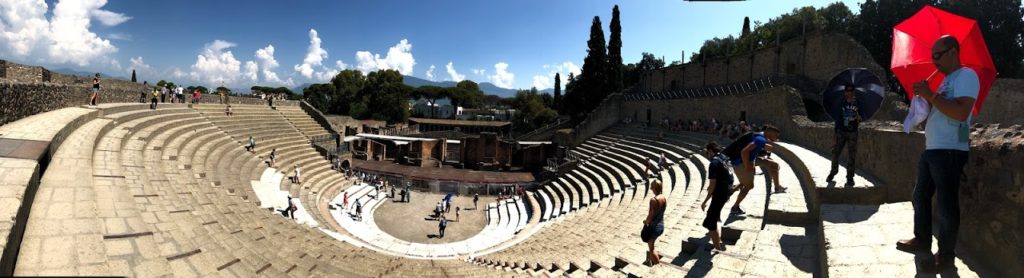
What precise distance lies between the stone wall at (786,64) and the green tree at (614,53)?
160 inches

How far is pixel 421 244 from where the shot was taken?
13.1 meters

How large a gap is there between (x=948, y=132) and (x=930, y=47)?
2.61ft

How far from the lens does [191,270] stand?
3447mm

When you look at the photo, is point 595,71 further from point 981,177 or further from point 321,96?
point 321,96

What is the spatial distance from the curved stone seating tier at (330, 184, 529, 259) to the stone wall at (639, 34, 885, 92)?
1588 centimetres

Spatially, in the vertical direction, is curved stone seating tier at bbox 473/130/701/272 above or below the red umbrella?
below

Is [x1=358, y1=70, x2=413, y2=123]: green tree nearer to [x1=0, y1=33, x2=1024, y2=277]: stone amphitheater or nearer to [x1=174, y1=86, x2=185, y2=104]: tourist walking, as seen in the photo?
[x1=174, y1=86, x2=185, y2=104]: tourist walking

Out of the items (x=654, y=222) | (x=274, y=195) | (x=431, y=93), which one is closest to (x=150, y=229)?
(x=654, y=222)

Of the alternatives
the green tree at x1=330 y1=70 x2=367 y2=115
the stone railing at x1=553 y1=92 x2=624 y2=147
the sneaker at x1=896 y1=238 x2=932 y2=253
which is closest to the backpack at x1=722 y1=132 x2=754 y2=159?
the sneaker at x1=896 y1=238 x2=932 y2=253

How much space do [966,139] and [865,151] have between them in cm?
433

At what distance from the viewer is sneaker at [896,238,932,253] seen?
3095 mm

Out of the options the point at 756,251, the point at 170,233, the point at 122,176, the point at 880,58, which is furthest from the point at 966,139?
the point at 880,58

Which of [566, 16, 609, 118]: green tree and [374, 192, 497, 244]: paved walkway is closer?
[374, 192, 497, 244]: paved walkway

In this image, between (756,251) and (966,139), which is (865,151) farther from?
(966,139)
